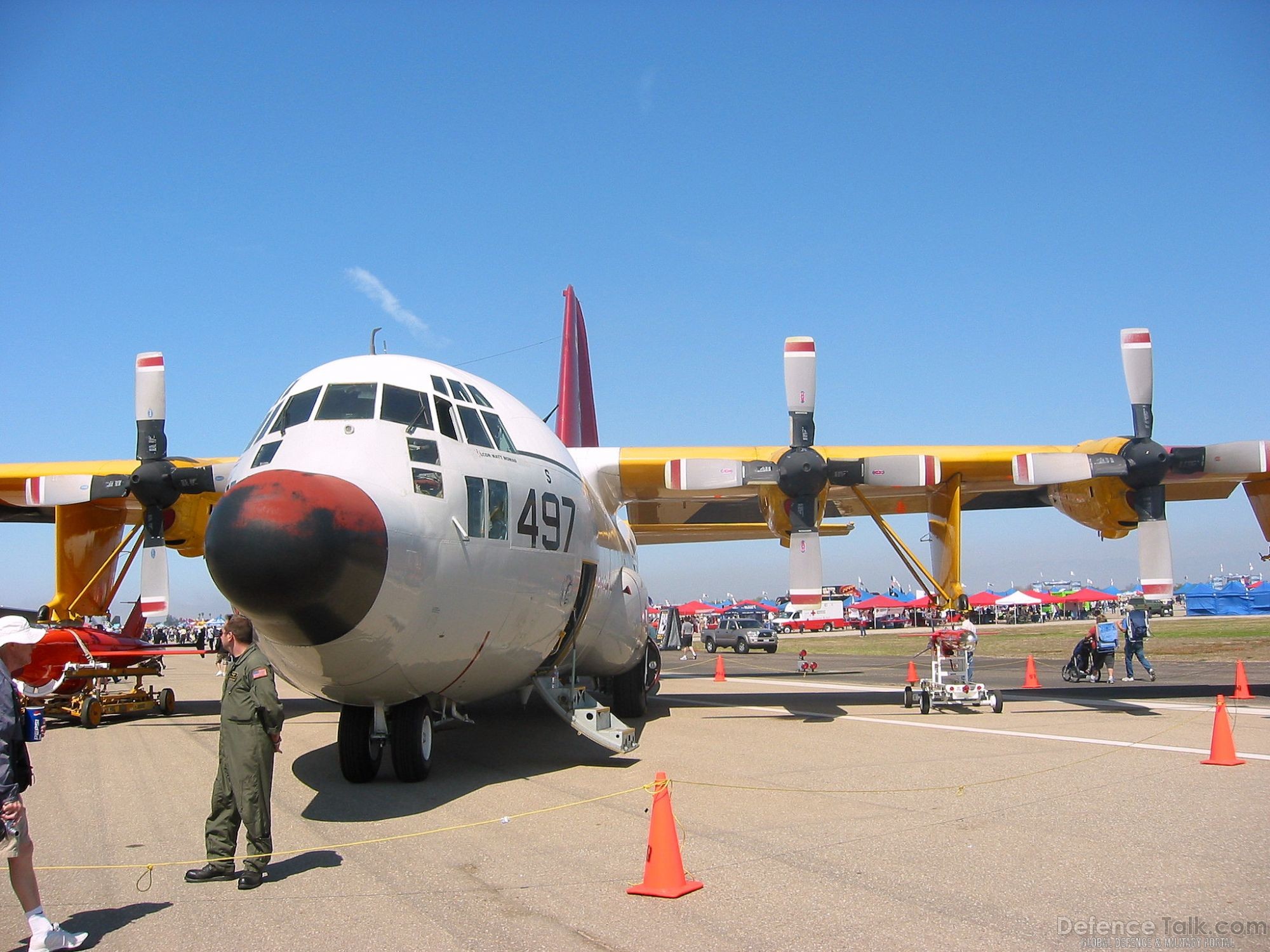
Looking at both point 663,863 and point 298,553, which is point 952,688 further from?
point 298,553

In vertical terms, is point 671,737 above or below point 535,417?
below

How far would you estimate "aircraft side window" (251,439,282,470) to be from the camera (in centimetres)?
762

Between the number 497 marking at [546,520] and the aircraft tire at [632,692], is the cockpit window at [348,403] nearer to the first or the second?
the number 497 marking at [546,520]

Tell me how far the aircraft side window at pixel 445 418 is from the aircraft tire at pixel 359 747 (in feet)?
8.23

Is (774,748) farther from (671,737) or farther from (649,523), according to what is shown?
(649,523)

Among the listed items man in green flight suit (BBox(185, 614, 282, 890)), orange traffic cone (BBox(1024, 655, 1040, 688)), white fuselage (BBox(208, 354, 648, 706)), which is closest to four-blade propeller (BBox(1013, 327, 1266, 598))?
orange traffic cone (BBox(1024, 655, 1040, 688))

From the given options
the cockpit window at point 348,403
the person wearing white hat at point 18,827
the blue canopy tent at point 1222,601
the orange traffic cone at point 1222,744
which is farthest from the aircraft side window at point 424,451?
the blue canopy tent at point 1222,601

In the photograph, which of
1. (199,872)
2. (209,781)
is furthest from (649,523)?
(199,872)

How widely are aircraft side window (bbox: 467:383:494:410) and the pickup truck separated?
34920mm

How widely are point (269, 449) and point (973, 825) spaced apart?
6114mm

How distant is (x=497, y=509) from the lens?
321 inches

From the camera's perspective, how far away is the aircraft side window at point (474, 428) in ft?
27.5

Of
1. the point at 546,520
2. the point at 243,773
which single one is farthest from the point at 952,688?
the point at 243,773

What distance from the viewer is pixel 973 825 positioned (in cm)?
666
